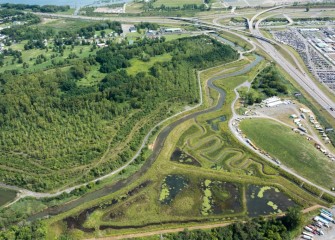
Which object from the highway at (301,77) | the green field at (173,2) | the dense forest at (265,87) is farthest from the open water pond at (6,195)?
the green field at (173,2)

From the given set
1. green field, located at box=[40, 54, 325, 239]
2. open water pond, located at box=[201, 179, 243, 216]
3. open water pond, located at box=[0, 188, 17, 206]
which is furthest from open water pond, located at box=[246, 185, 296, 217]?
open water pond, located at box=[0, 188, 17, 206]

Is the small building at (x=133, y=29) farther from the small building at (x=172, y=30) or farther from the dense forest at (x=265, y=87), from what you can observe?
the dense forest at (x=265, y=87)

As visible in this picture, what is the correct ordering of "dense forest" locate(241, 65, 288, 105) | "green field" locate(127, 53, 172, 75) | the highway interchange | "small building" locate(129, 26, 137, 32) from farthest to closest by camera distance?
"small building" locate(129, 26, 137, 32) < "green field" locate(127, 53, 172, 75) < "dense forest" locate(241, 65, 288, 105) < the highway interchange

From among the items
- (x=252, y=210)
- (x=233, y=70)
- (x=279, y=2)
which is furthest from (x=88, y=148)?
(x=279, y=2)

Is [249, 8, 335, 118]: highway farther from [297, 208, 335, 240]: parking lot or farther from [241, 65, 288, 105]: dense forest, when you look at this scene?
[297, 208, 335, 240]: parking lot

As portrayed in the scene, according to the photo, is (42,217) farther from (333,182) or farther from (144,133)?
(333,182)

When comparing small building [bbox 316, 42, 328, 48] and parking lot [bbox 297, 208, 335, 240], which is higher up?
small building [bbox 316, 42, 328, 48]
